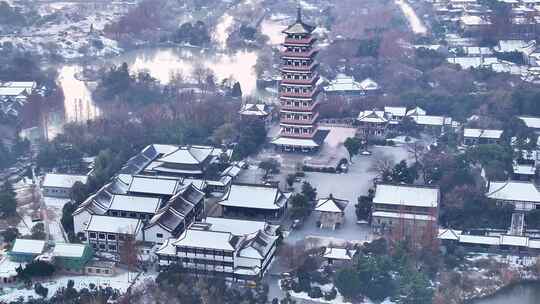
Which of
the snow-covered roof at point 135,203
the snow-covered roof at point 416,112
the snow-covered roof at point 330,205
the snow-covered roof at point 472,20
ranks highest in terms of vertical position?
the snow-covered roof at point 472,20

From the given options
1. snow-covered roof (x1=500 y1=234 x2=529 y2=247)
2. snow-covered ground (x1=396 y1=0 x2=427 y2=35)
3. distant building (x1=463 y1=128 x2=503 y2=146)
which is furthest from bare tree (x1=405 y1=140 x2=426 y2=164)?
snow-covered ground (x1=396 y1=0 x2=427 y2=35)

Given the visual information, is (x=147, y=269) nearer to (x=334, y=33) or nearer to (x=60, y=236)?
(x=60, y=236)

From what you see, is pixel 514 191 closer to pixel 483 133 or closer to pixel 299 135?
pixel 483 133

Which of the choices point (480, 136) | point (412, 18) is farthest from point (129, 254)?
point (412, 18)

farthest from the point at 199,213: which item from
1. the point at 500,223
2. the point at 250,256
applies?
the point at 500,223

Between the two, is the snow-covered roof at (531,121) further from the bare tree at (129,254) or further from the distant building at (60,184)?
the bare tree at (129,254)

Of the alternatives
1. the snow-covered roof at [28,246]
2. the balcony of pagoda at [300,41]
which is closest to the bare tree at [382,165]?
the balcony of pagoda at [300,41]
